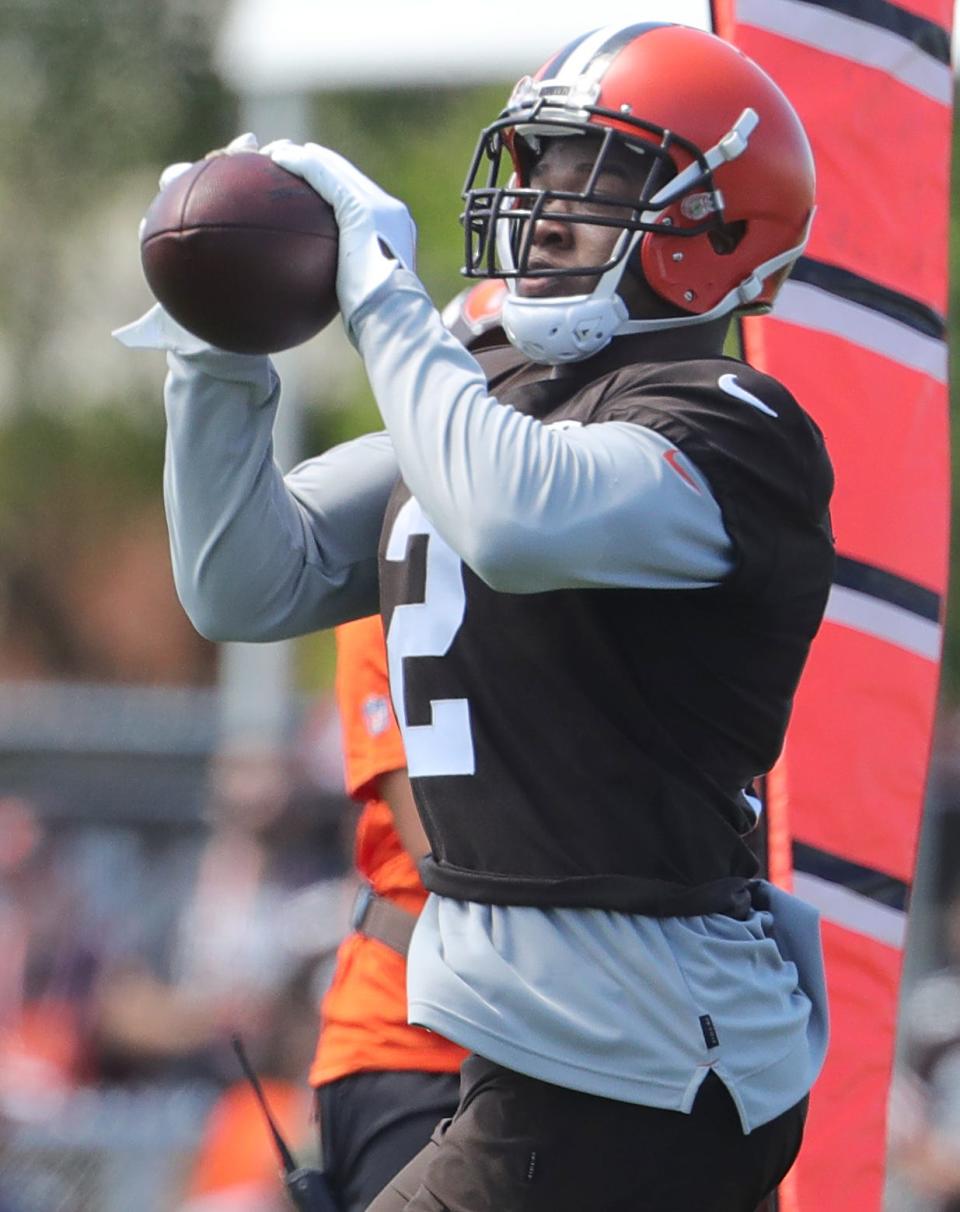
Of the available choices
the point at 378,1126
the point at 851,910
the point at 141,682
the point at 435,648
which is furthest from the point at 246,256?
the point at 141,682

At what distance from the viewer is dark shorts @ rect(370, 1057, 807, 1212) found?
218 centimetres

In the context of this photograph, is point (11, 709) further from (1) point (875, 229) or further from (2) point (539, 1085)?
(2) point (539, 1085)

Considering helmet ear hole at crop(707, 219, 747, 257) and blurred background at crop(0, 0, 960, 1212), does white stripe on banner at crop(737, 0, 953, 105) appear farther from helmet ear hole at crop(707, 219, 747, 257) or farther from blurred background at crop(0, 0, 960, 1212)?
blurred background at crop(0, 0, 960, 1212)

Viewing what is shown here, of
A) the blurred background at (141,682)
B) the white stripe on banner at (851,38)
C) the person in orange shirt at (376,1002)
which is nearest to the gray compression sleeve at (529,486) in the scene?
the person in orange shirt at (376,1002)

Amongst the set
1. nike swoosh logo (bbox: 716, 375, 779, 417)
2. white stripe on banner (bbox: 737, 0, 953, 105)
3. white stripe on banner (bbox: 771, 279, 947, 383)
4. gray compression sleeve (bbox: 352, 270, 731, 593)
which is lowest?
white stripe on banner (bbox: 771, 279, 947, 383)

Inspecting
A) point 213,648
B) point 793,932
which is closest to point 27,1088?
point 793,932

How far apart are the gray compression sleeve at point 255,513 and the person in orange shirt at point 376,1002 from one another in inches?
15.8

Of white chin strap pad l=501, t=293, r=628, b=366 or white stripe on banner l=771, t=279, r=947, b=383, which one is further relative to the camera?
white stripe on banner l=771, t=279, r=947, b=383

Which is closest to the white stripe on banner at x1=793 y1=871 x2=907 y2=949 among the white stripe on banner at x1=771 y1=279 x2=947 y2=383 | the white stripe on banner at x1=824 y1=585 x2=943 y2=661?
the white stripe on banner at x1=824 y1=585 x2=943 y2=661

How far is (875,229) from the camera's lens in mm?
3223

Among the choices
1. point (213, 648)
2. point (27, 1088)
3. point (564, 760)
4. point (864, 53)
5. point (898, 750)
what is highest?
point (864, 53)

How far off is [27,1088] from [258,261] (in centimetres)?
474

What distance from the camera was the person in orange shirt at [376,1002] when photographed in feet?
9.73

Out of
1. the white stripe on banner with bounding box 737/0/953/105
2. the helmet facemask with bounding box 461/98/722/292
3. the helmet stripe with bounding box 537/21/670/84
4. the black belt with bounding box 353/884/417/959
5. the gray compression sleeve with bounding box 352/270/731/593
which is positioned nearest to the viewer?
the gray compression sleeve with bounding box 352/270/731/593
